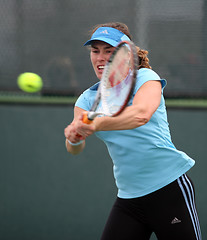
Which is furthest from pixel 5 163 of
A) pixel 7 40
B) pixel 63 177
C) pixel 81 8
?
pixel 81 8

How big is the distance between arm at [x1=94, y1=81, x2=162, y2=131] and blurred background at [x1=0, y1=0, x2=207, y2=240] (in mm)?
2024

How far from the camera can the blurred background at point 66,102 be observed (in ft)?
12.3

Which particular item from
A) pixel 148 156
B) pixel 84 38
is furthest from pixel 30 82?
pixel 148 156

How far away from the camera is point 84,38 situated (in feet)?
12.8

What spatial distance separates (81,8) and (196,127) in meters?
1.40

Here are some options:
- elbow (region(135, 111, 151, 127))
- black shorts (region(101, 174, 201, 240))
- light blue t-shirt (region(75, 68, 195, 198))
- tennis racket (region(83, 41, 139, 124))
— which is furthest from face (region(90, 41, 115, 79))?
black shorts (region(101, 174, 201, 240))

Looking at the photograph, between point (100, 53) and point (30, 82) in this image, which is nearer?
point (100, 53)

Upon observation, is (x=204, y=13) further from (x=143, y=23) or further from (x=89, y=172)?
(x=89, y=172)

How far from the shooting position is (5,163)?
390 centimetres

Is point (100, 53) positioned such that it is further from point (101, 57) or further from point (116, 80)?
point (116, 80)

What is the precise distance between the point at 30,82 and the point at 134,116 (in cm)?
229

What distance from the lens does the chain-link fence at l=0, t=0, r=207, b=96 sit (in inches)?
148

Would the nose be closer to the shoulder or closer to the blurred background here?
the shoulder

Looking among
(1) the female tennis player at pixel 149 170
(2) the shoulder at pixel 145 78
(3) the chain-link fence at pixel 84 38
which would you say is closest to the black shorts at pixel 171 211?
(1) the female tennis player at pixel 149 170
